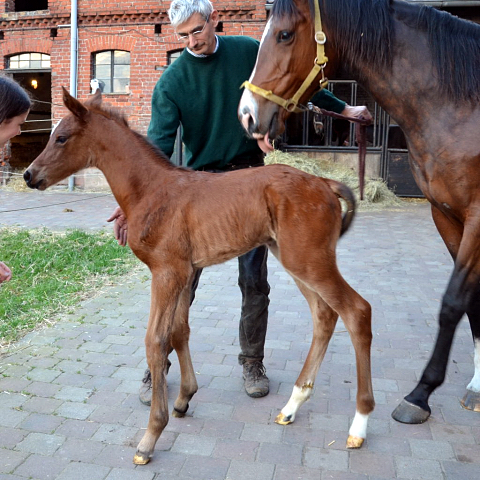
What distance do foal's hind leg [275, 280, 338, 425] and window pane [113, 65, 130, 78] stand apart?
13.0 metres

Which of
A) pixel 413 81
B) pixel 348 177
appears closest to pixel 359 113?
pixel 413 81

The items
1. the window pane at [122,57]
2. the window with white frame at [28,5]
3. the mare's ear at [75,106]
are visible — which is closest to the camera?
the mare's ear at [75,106]

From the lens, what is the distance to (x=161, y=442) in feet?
9.06

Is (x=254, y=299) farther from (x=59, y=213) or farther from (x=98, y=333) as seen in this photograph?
(x=59, y=213)

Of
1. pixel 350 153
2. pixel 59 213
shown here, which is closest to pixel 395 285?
pixel 59 213

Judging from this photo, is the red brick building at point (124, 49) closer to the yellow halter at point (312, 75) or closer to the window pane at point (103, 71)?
the window pane at point (103, 71)

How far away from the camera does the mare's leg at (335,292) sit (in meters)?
2.64

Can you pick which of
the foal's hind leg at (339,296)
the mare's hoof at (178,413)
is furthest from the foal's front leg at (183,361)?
the foal's hind leg at (339,296)

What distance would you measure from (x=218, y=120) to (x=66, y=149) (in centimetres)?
101

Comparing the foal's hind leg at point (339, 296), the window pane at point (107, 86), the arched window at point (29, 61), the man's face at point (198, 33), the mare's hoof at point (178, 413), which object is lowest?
the mare's hoof at point (178, 413)

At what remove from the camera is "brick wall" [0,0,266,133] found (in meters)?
13.4

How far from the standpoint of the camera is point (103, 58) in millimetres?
14570

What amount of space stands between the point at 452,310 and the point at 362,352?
60 cm

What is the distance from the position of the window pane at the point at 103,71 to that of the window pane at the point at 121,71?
0.17 metres
